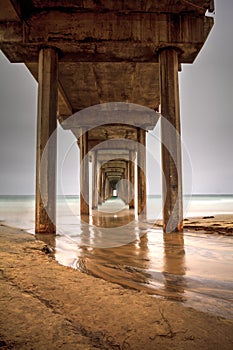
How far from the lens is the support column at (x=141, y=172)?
12586 millimetres

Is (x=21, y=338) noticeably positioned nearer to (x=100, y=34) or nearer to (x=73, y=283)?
(x=73, y=283)

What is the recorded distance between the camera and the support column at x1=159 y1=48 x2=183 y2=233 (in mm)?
6234

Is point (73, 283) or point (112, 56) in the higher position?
point (112, 56)

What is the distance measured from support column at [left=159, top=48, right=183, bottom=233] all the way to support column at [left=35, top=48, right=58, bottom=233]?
2.50 meters

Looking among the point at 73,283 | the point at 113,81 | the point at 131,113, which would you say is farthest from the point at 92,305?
the point at 131,113

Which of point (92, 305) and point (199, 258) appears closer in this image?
point (92, 305)

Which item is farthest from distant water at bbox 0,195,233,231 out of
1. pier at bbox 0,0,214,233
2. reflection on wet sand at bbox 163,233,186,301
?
reflection on wet sand at bbox 163,233,186,301

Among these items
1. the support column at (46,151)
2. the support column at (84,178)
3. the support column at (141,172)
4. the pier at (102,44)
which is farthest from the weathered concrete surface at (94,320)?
the support column at (141,172)

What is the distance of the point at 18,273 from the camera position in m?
2.63

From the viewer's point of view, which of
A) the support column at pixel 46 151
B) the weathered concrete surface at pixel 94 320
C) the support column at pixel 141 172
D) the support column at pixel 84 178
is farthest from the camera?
the support column at pixel 141 172

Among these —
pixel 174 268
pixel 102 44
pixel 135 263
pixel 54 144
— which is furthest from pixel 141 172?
pixel 174 268

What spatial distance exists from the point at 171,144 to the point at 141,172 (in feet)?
22.0

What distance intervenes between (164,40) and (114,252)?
16.0 feet

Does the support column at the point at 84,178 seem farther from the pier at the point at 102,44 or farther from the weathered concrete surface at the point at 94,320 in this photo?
the weathered concrete surface at the point at 94,320
